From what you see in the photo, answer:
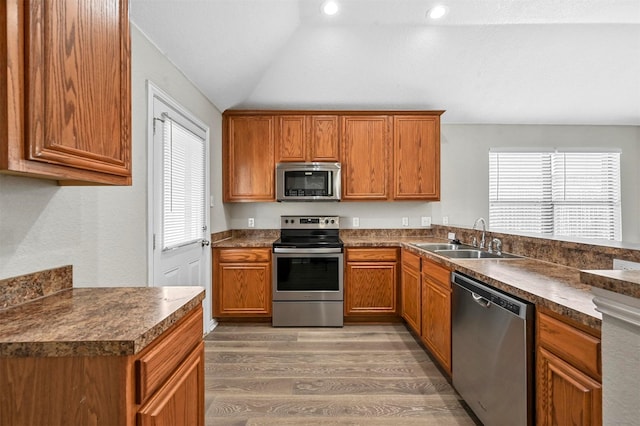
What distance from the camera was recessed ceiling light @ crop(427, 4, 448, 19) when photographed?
247cm

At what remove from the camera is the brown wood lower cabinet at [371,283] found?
10.8 ft

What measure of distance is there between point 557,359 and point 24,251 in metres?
2.05

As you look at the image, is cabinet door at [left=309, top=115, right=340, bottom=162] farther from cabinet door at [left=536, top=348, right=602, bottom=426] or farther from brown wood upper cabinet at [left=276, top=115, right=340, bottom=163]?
cabinet door at [left=536, top=348, right=602, bottom=426]

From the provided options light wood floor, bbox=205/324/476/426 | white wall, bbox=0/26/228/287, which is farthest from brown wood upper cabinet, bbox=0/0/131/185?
light wood floor, bbox=205/324/476/426

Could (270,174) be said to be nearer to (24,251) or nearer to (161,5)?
(161,5)

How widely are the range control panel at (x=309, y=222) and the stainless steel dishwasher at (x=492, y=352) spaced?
191 cm

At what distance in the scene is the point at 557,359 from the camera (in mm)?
1169

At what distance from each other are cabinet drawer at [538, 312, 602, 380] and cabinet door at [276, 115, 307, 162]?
282 cm

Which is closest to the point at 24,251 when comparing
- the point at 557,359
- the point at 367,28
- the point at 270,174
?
the point at 557,359

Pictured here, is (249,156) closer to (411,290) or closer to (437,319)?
(411,290)

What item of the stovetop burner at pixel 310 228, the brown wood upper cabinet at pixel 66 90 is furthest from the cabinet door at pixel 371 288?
the brown wood upper cabinet at pixel 66 90

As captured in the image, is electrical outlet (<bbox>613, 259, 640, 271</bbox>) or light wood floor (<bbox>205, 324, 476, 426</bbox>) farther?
light wood floor (<bbox>205, 324, 476, 426</bbox>)

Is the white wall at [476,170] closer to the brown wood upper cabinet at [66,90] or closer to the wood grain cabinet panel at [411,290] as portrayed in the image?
the wood grain cabinet panel at [411,290]

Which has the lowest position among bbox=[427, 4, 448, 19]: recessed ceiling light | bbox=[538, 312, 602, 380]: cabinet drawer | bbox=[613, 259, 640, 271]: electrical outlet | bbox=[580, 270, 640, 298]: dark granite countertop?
bbox=[538, 312, 602, 380]: cabinet drawer
